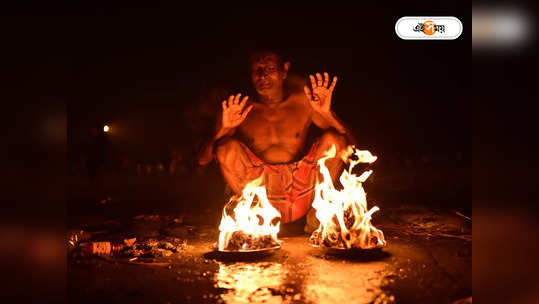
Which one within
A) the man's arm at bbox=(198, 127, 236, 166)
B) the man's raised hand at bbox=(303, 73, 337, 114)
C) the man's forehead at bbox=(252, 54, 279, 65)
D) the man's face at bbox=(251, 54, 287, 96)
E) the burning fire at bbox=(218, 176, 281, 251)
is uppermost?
the man's forehead at bbox=(252, 54, 279, 65)

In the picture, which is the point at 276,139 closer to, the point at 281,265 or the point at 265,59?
the point at 265,59

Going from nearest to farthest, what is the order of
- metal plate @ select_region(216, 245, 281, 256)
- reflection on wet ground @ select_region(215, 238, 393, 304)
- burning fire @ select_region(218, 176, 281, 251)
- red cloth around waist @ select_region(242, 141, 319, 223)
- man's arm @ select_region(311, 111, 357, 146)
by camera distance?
reflection on wet ground @ select_region(215, 238, 393, 304), metal plate @ select_region(216, 245, 281, 256), burning fire @ select_region(218, 176, 281, 251), man's arm @ select_region(311, 111, 357, 146), red cloth around waist @ select_region(242, 141, 319, 223)

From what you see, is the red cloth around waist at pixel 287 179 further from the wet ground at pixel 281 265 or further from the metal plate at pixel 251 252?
the metal plate at pixel 251 252

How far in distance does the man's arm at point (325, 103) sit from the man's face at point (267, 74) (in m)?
0.60

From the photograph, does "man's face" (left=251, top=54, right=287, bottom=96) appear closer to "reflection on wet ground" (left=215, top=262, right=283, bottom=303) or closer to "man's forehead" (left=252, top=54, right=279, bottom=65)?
"man's forehead" (left=252, top=54, right=279, bottom=65)

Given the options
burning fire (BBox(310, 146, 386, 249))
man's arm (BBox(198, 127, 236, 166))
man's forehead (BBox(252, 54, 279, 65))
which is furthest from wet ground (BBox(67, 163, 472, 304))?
man's forehead (BBox(252, 54, 279, 65))

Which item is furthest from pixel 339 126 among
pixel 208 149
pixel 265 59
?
pixel 208 149

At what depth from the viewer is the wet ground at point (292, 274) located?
13.2 feet

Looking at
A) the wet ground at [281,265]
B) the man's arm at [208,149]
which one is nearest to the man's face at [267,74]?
the man's arm at [208,149]

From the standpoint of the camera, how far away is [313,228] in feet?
21.6

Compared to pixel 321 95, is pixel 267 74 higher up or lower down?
higher up

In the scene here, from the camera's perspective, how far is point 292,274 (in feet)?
15.3

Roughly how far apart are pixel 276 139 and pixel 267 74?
925mm

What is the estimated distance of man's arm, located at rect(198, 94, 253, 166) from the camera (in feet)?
20.4
